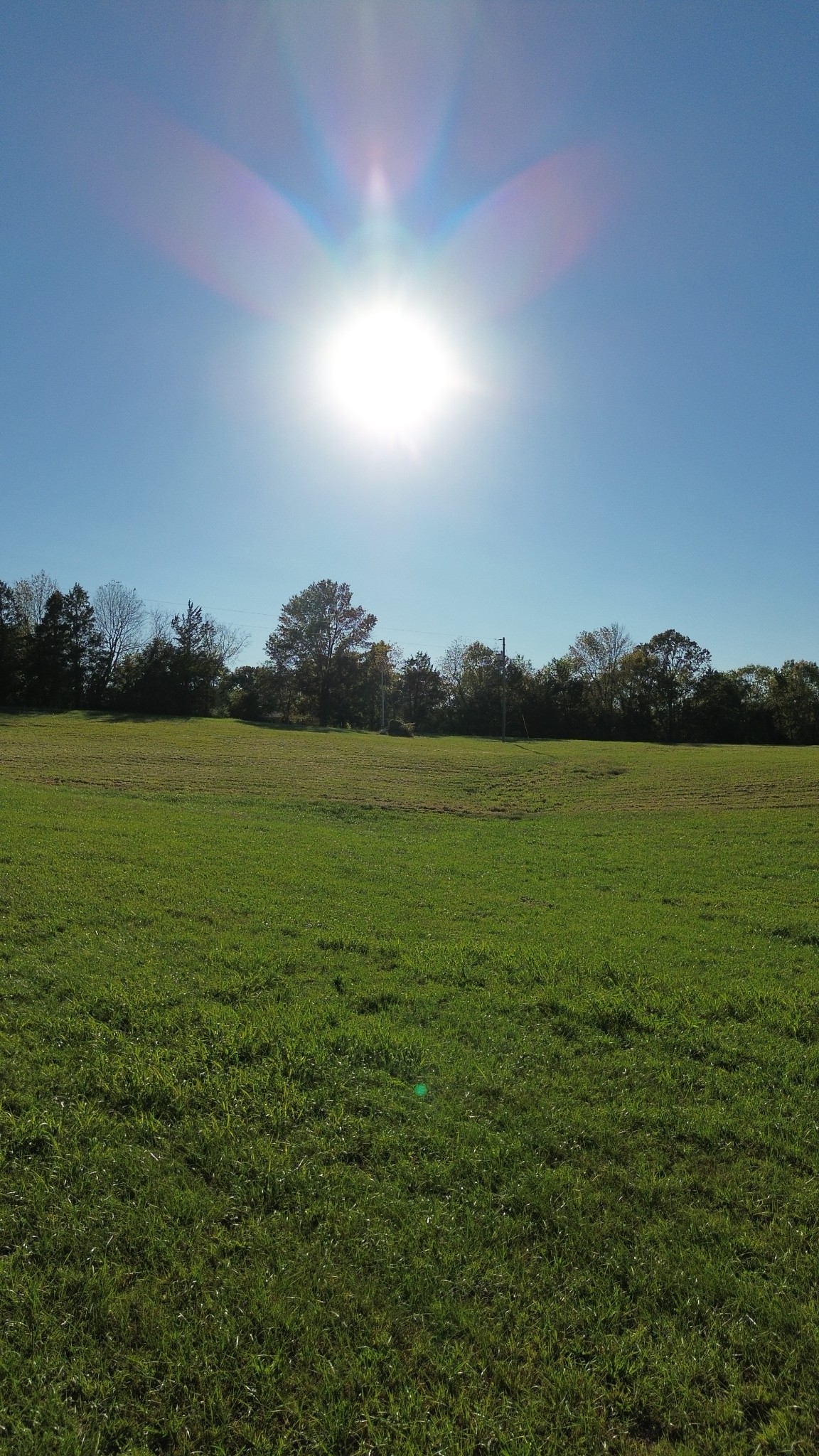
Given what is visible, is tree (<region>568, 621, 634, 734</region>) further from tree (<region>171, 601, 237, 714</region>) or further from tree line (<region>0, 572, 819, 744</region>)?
tree (<region>171, 601, 237, 714</region>)

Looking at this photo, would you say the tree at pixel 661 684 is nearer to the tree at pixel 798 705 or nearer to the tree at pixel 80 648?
the tree at pixel 798 705

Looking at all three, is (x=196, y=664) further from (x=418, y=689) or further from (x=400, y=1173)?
(x=400, y=1173)

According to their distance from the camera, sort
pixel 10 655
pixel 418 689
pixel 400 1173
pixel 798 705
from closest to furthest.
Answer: pixel 400 1173
pixel 10 655
pixel 798 705
pixel 418 689

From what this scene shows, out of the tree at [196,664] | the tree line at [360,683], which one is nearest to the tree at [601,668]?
the tree line at [360,683]

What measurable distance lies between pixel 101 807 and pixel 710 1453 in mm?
18591

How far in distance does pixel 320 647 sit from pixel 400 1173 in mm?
81428

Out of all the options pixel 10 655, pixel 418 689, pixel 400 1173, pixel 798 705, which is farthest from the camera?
pixel 418 689

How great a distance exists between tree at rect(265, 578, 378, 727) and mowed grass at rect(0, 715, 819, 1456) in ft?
240

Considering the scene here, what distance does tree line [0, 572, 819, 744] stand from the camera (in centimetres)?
7662

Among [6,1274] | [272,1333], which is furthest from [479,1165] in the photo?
[6,1274]

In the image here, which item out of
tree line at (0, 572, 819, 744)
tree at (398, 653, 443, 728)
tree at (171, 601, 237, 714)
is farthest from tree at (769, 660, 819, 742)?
tree at (171, 601, 237, 714)

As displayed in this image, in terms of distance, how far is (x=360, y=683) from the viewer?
84.9 meters

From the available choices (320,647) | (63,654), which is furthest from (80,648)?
(320,647)

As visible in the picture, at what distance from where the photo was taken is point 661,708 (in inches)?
3472
